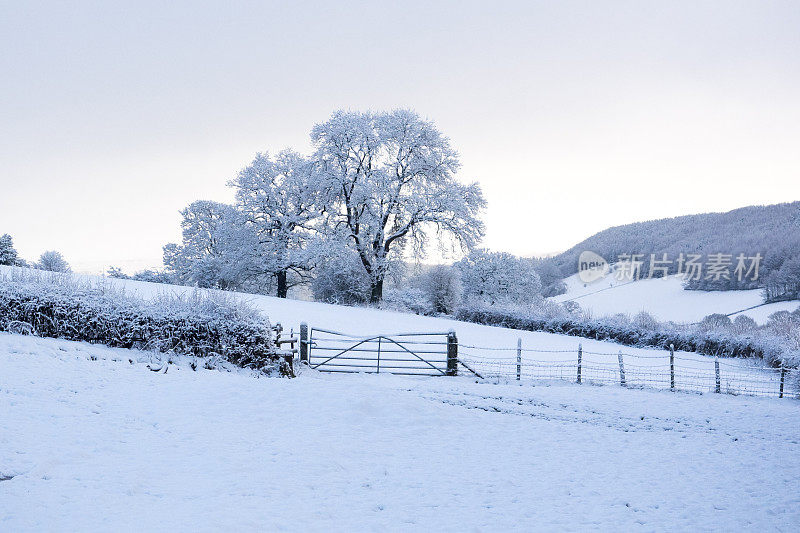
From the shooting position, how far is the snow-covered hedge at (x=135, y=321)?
10.3 metres

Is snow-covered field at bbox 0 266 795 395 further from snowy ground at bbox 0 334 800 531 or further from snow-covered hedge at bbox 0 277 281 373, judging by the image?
snowy ground at bbox 0 334 800 531

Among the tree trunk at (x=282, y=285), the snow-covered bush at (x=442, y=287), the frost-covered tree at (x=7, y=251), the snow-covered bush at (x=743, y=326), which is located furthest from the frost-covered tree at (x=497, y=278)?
the frost-covered tree at (x=7, y=251)

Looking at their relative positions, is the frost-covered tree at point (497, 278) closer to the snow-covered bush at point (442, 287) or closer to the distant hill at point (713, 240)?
the snow-covered bush at point (442, 287)

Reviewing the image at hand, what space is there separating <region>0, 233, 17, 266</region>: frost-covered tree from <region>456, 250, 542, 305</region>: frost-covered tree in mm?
37131

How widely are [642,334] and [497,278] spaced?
28.1 meters

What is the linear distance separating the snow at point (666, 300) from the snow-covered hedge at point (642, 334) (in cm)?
354

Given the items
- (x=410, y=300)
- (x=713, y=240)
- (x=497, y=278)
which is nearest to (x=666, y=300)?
(x=497, y=278)

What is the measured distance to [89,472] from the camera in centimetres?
511

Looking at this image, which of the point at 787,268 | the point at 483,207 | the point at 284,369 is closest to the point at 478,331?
the point at 483,207

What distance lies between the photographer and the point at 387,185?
2784 centimetres

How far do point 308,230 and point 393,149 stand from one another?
773 centimetres

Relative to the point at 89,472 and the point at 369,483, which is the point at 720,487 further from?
the point at 89,472

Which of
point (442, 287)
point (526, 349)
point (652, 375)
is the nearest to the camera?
point (526, 349)

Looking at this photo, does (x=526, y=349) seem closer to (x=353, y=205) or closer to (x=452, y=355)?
(x=452, y=355)
